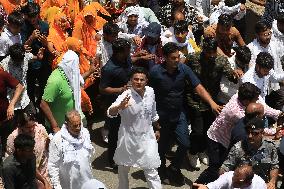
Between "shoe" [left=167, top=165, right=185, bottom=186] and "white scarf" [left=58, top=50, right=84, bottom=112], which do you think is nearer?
"white scarf" [left=58, top=50, right=84, bottom=112]

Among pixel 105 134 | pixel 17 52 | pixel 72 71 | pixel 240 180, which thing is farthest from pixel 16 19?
pixel 240 180

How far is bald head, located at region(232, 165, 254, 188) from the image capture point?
215 inches

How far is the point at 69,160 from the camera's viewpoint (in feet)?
20.1

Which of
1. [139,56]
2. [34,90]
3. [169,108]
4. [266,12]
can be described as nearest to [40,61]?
[34,90]

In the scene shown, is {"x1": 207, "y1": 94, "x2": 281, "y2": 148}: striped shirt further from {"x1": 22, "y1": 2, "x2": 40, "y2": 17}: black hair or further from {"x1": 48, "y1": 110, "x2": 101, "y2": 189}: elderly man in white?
{"x1": 22, "y1": 2, "x2": 40, "y2": 17}: black hair

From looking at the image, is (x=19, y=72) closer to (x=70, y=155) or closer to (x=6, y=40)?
(x=6, y=40)

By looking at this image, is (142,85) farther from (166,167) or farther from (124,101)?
(166,167)

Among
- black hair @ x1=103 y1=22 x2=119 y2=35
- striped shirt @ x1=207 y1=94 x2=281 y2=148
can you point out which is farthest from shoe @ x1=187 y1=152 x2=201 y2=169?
black hair @ x1=103 y1=22 x2=119 y2=35

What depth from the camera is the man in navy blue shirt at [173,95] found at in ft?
23.6

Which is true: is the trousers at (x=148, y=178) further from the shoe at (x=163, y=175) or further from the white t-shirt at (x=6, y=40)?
the white t-shirt at (x=6, y=40)

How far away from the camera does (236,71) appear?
7.59m

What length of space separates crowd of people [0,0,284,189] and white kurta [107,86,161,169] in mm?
12

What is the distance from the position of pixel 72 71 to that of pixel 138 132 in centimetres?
106

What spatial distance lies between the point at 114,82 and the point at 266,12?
3775mm
